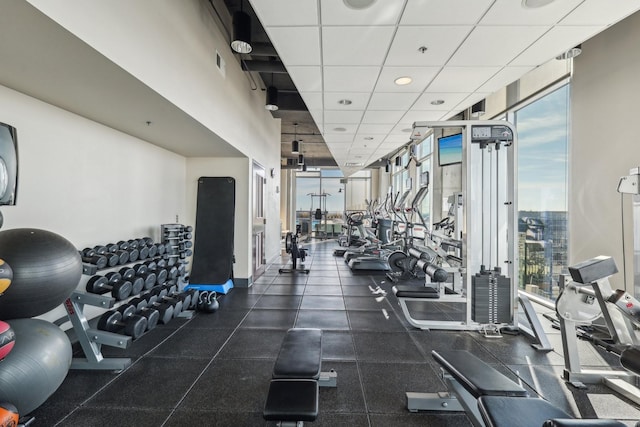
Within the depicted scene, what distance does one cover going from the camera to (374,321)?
3459 millimetres

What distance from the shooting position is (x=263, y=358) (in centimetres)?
254

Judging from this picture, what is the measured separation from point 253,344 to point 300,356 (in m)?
1.27

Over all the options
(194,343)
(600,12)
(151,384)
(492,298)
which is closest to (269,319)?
(194,343)

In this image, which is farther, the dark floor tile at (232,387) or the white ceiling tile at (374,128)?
the white ceiling tile at (374,128)

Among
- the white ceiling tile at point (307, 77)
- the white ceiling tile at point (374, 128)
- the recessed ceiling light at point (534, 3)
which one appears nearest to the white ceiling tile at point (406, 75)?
the white ceiling tile at point (307, 77)

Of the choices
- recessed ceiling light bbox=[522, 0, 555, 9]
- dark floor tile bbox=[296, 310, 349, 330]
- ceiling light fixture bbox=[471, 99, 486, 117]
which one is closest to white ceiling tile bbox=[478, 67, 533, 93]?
recessed ceiling light bbox=[522, 0, 555, 9]

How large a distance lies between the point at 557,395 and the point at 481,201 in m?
1.93

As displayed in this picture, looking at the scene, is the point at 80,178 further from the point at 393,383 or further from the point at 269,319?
the point at 393,383

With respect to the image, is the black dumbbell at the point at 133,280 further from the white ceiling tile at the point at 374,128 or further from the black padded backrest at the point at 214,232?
the white ceiling tile at the point at 374,128

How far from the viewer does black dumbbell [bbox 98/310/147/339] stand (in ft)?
7.72

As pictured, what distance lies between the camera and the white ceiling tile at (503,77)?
3.29 metres

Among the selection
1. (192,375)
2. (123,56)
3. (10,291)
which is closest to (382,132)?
(123,56)

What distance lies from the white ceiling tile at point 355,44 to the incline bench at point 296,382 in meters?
2.53

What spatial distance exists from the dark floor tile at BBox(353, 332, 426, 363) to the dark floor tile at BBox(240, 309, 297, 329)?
0.82 metres
